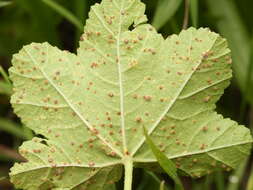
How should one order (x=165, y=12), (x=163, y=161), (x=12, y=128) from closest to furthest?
(x=163, y=161), (x=165, y=12), (x=12, y=128)

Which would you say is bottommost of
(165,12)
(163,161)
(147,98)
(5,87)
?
(163,161)

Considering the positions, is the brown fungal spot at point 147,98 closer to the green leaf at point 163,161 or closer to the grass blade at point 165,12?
the green leaf at point 163,161

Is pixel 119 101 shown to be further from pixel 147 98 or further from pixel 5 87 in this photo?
pixel 5 87

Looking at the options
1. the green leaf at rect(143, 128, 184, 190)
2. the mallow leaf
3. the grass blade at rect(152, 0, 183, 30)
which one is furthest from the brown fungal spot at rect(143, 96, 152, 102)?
the grass blade at rect(152, 0, 183, 30)

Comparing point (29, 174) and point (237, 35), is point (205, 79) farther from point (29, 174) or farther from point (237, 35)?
point (237, 35)

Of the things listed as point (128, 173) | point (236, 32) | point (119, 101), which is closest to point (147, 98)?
point (119, 101)

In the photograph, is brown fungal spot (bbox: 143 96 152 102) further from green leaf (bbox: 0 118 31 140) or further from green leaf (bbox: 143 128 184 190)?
green leaf (bbox: 0 118 31 140)

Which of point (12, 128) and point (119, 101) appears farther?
point (12, 128)

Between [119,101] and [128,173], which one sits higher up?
[119,101]

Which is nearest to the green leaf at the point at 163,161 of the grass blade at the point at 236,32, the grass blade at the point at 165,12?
the grass blade at the point at 165,12
